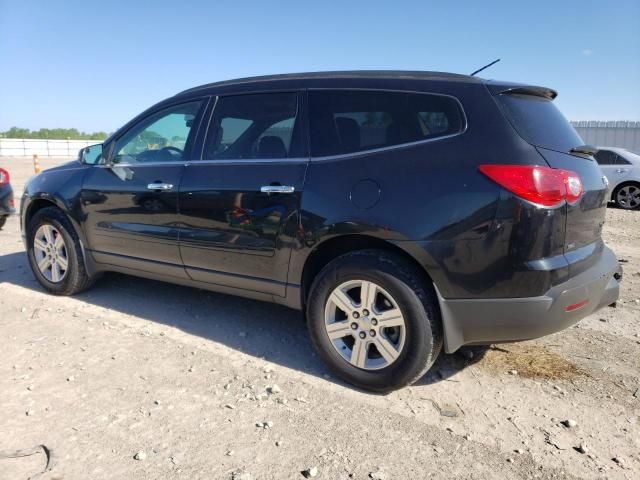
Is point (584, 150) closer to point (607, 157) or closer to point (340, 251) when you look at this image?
point (340, 251)

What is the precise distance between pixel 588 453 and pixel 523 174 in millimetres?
1398

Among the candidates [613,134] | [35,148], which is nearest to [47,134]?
[35,148]

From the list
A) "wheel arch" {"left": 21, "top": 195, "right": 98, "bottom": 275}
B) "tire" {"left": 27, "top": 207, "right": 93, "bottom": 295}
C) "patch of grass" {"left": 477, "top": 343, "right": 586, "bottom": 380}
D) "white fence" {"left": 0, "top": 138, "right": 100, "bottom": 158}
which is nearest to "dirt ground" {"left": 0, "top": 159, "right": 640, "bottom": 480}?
"patch of grass" {"left": 477, "top": 343, "right": 586, "bottom": 380}

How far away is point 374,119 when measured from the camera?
3.12 m

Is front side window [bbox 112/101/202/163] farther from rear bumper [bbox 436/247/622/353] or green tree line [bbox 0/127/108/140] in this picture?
green tree line [bbox 0/127/108/140]

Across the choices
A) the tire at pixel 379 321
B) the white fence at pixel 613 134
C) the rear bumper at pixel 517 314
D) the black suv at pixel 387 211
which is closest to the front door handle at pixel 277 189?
the black suv at pixel 387 211

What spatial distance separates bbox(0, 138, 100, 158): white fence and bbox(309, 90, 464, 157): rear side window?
39.3 meters

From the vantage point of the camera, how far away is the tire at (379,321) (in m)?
2.88

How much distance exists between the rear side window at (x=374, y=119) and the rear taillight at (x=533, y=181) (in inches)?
14.2

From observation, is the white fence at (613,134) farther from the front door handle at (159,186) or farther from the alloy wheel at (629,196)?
the front door handle at (159,186)

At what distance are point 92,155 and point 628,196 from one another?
11570mm

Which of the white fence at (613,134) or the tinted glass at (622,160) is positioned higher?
the white fence at (613,134)

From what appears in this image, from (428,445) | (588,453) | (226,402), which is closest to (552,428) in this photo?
(588,453)

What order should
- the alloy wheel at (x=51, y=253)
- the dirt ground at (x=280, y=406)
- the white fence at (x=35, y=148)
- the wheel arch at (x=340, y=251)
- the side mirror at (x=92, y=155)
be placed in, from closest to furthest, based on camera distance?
the dirt ground at (x=280, y=406)
the wheel arch at (x=340, y=251)
the side mirror at (x=92, y=155)
the alloy wheel at (x=51, y=253)
the white fence at (x=35, y=148)
